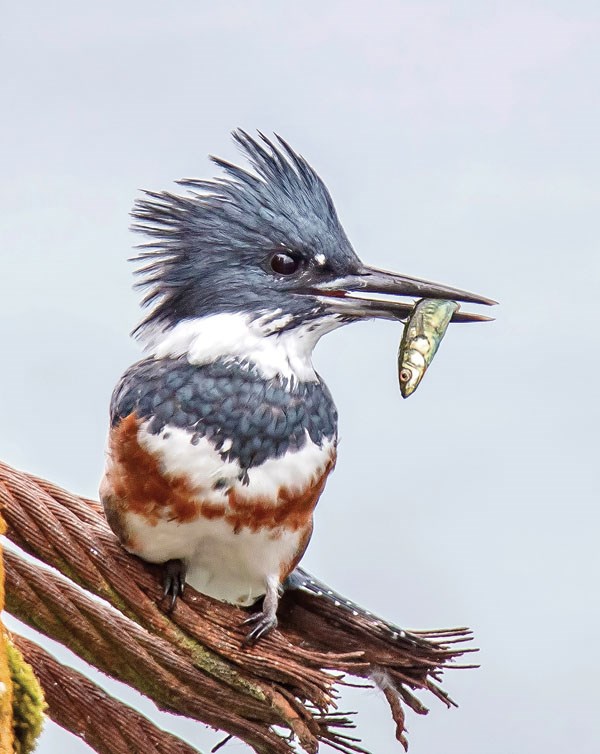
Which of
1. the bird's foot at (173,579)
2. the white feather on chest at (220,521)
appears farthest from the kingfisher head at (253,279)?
the bird's foot at (173,579)

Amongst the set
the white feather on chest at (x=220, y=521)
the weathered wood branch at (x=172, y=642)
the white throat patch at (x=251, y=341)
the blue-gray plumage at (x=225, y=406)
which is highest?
the white throat patch at (x=251, y=341)

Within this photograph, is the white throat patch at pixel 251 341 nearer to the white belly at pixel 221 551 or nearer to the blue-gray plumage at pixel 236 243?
the blue-gray plumage at pixel 236 243

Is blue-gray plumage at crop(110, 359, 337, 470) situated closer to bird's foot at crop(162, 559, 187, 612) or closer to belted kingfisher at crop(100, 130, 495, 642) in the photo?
belted kingfisher at crop(100, 130, 495, 642)

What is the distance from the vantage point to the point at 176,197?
6.43 feet

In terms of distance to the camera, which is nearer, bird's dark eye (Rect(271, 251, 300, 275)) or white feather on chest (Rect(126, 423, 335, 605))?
white feather on chest (Rect(126, 423, 335, 605))

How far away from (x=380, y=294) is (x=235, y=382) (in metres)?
0.25

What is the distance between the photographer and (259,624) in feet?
6.04

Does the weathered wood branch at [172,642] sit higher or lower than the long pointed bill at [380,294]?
lower

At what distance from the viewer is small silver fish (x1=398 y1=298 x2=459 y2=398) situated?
1.82 m

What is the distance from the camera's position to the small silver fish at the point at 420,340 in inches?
71.6

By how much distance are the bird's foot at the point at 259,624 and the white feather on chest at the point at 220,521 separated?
74 millimetres

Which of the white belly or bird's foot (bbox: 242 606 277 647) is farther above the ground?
the white belly

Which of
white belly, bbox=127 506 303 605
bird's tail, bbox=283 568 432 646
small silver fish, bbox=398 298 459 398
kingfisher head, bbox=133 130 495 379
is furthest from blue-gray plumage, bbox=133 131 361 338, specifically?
bird's tail, bbox=283 568 432 646

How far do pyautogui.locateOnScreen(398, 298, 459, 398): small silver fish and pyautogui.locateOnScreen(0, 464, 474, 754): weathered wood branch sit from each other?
0.38 meters
